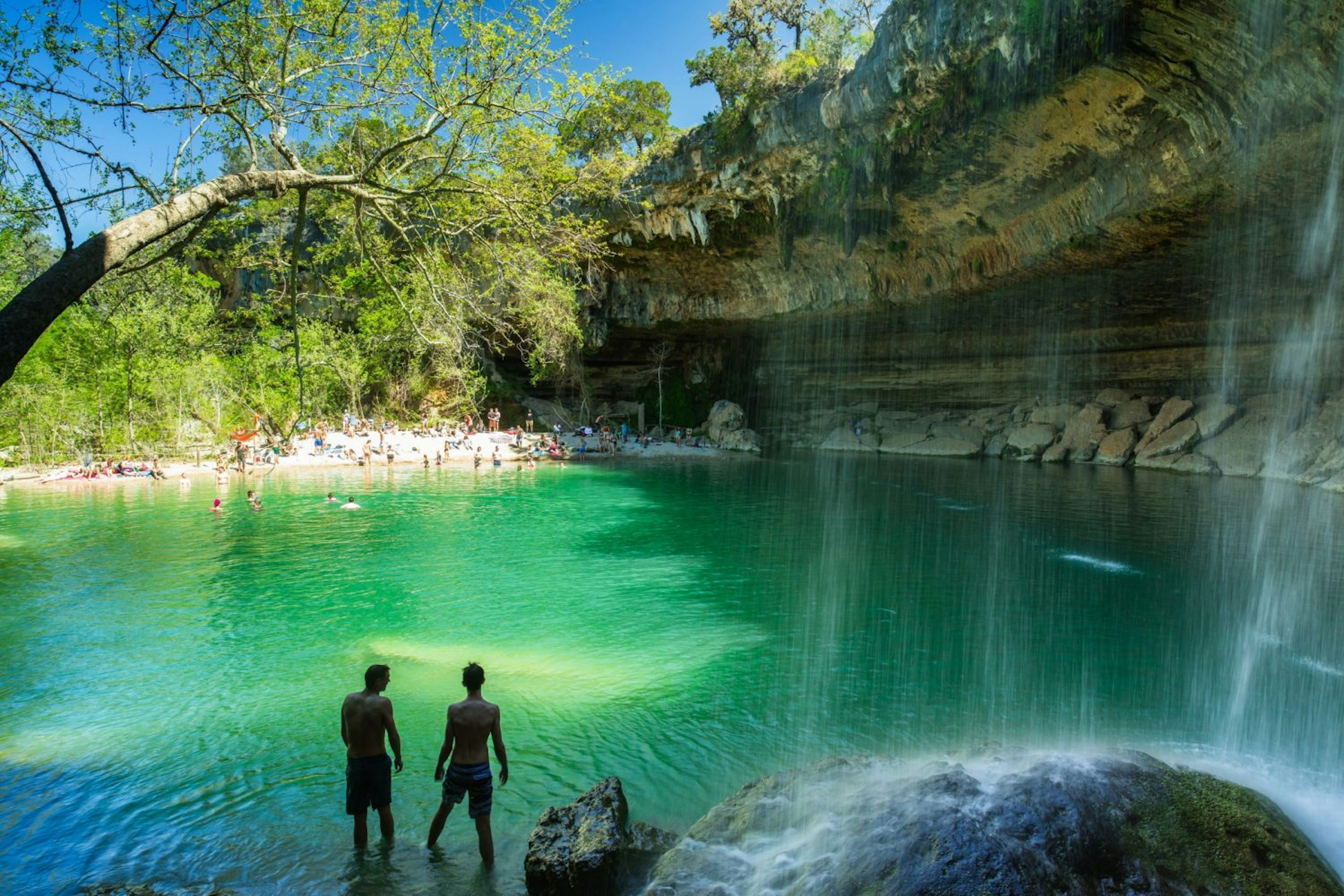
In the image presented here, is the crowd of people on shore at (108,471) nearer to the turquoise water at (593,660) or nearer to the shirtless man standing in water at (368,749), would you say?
the turquoise water at (593,660)

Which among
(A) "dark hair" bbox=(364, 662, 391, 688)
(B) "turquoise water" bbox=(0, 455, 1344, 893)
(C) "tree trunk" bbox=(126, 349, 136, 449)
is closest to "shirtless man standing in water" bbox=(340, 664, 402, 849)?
(A) "dark hair" bbox=(364, 662, 391, 688)

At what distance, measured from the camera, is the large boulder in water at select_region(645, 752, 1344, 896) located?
3236 mm

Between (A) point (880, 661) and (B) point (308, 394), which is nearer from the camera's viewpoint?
(A) point (880, 661)

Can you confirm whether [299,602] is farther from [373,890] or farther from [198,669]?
[373,890]

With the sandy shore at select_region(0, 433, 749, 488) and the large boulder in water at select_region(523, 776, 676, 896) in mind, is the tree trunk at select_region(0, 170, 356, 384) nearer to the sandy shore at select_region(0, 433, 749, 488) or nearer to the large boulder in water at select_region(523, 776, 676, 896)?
the large boulder in water at select_region(523, 776, 676, 896)

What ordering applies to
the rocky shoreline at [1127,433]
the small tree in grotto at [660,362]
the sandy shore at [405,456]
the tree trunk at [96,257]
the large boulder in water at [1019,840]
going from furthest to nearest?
the small tree in grotto at [660,362] < the sandy shore at [405,456] < the rocky shoreline at [1127,433] < the large boulder in water at [1019,840] < the tree trunk at [96,257]

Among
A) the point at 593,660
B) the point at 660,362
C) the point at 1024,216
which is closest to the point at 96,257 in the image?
the point at 593,660

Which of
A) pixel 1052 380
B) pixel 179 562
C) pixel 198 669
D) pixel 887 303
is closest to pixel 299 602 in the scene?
pixel 198 669

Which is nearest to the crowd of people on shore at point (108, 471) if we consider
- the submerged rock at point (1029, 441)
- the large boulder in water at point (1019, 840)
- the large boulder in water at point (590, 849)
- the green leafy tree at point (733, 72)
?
the green leafy tree at point (733, 72)

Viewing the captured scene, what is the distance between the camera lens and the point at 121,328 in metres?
25.0

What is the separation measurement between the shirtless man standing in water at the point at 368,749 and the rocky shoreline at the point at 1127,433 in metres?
23.5

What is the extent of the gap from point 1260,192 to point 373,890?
18.7 metres

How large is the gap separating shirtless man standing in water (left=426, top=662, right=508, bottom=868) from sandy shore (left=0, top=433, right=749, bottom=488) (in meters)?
24.7

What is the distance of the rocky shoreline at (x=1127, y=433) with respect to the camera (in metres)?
20.8
